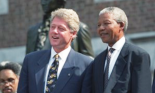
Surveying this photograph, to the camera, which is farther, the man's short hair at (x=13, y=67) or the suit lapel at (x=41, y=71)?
the man's short hair at (x=13, y=67)

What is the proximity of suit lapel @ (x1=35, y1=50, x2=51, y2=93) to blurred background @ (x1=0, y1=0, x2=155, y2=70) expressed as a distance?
5.72m

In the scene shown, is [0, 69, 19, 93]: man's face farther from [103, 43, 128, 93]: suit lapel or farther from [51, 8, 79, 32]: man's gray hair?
[103, 43, 128, 93]: suit lapel

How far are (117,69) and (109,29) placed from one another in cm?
36

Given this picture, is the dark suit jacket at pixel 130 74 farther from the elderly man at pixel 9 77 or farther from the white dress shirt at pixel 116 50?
the elderly man at pixel 9 77

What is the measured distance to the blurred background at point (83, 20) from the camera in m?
12.8

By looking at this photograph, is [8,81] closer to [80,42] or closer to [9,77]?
[9,77]

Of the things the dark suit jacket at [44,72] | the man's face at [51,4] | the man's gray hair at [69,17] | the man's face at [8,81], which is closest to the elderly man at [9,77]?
the man's face at [8,81]

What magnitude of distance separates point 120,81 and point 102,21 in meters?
0.56

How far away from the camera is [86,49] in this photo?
8.55 meters

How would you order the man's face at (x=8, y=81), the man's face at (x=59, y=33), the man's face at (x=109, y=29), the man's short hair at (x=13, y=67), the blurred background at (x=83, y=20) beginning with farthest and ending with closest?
the blurred background at (x=83, y=20)
the man's short hair at (x=13, y=67)
the man's face at (x=8, y=81)
the man's face at (x=59, y=33)
the man's face at (x=109, y=29)

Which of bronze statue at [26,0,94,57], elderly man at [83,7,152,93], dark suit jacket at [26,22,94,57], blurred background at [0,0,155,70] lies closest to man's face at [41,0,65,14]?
bronze statue at [26,0,94,57]

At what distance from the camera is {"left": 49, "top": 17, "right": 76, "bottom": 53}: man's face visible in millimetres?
6855

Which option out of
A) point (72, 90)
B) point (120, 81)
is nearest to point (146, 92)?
point (120, 81)

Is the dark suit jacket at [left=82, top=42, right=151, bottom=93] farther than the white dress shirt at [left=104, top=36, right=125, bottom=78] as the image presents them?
No
